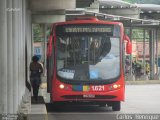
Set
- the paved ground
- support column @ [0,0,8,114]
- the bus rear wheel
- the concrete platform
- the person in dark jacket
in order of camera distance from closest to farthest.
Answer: support column @ [0,0,8,114]
the concrete platform
the paved ground
the bus rear wheel
the person in dark jacket

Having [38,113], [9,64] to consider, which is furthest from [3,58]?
[38,113]

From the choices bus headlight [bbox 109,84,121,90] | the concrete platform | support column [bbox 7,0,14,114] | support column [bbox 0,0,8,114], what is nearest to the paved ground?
the concrete platform

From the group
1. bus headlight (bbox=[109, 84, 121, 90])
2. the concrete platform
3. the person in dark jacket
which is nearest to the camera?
the concrete platform


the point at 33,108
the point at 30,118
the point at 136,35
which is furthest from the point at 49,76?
the point at 136,35

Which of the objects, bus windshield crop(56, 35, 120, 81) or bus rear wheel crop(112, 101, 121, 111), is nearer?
bus windshield crop(56, 35, 120, 81)

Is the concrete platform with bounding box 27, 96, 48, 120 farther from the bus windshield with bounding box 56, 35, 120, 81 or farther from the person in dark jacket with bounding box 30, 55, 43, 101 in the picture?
the bus windshield with bounding box 56, 35, 120, 81

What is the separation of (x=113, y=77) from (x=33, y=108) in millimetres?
3140

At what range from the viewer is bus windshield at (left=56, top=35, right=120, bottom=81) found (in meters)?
20.1

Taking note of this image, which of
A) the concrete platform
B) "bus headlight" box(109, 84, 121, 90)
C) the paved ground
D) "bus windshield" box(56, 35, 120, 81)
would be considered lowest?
the paved ground

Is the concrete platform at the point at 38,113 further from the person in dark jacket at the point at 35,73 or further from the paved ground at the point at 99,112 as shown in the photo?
the person in dark jacket at the point at 35,73

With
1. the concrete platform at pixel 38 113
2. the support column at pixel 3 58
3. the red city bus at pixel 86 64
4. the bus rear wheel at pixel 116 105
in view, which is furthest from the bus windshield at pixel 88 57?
the support column at pixel 3 58

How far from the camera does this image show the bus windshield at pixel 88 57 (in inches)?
793

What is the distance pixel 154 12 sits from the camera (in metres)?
54.1

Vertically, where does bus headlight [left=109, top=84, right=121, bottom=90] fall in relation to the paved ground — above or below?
above
